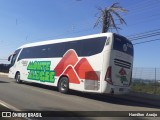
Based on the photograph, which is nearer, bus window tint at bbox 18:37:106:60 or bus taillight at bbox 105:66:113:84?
bus taillight at bbox 105:66:113:84

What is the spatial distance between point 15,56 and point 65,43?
8.23 m

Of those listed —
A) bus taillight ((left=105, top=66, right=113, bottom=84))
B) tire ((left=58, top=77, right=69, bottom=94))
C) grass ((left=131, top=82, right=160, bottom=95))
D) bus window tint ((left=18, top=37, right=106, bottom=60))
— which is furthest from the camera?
grass ((left=131, top=82, right=160, bottom=95))

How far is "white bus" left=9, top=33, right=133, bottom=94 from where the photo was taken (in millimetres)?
17812

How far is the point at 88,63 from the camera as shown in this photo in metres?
18.8

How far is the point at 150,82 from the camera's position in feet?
82.7

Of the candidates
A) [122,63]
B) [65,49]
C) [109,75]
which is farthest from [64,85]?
[122,63]

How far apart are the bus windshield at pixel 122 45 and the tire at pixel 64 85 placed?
4007 millimetres


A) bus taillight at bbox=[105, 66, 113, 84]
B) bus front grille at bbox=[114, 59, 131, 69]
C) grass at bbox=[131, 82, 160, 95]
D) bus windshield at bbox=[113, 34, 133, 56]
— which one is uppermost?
bus windshield at bbox=[113, 34, 133, 56]

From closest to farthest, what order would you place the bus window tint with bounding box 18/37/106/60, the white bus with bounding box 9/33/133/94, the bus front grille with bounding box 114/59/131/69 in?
the white bus with bounding box 9/33/133/94 < the bus front grille with bounding box 114/59/131/69 < the bus window tint with bounding box 18/37/106/60

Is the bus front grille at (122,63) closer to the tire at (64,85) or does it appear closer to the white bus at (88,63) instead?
the white bus at (88,63)

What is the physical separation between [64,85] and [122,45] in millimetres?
4430

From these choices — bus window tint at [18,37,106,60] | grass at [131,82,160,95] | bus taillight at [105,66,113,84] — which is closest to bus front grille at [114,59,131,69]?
bus taillight at [105,66,113,84]

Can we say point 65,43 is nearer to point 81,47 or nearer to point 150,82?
point 81,47

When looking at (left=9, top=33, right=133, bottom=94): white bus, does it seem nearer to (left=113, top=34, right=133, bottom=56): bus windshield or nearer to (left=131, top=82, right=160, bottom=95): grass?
(left=113, top=34, right=133, bottom=56): bus windshield
